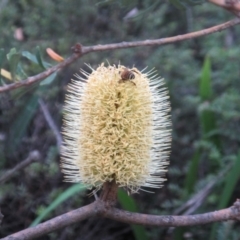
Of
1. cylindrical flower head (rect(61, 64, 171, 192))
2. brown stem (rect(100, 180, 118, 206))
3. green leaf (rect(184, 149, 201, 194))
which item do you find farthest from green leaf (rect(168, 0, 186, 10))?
green leaf (rect(184, 149, 201, 194))

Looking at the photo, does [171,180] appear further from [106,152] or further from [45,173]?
[106,152]

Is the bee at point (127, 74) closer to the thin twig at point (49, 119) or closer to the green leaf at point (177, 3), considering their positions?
the green leaf at point (177, 3)

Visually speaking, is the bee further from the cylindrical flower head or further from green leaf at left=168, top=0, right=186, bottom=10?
green leaf at left=168, top=0, right=186, bottom=10

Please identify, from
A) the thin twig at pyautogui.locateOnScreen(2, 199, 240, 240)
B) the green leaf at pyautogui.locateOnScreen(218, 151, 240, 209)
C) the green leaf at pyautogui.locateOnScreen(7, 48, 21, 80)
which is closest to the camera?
the thin twig at pyautogui.locateOnScreen(2, 199, 240, 240)

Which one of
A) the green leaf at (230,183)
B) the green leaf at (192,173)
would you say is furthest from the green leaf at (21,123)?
the green leaf at (230,183)

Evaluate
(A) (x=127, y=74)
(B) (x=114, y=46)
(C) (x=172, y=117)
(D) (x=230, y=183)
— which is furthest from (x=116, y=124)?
(C) (x=172, y=117)

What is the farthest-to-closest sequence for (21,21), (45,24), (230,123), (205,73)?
(21,21)
(45,24)
(230,123)
(205,73)

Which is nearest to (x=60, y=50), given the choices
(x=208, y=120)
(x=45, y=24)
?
(x=45, y=24)
